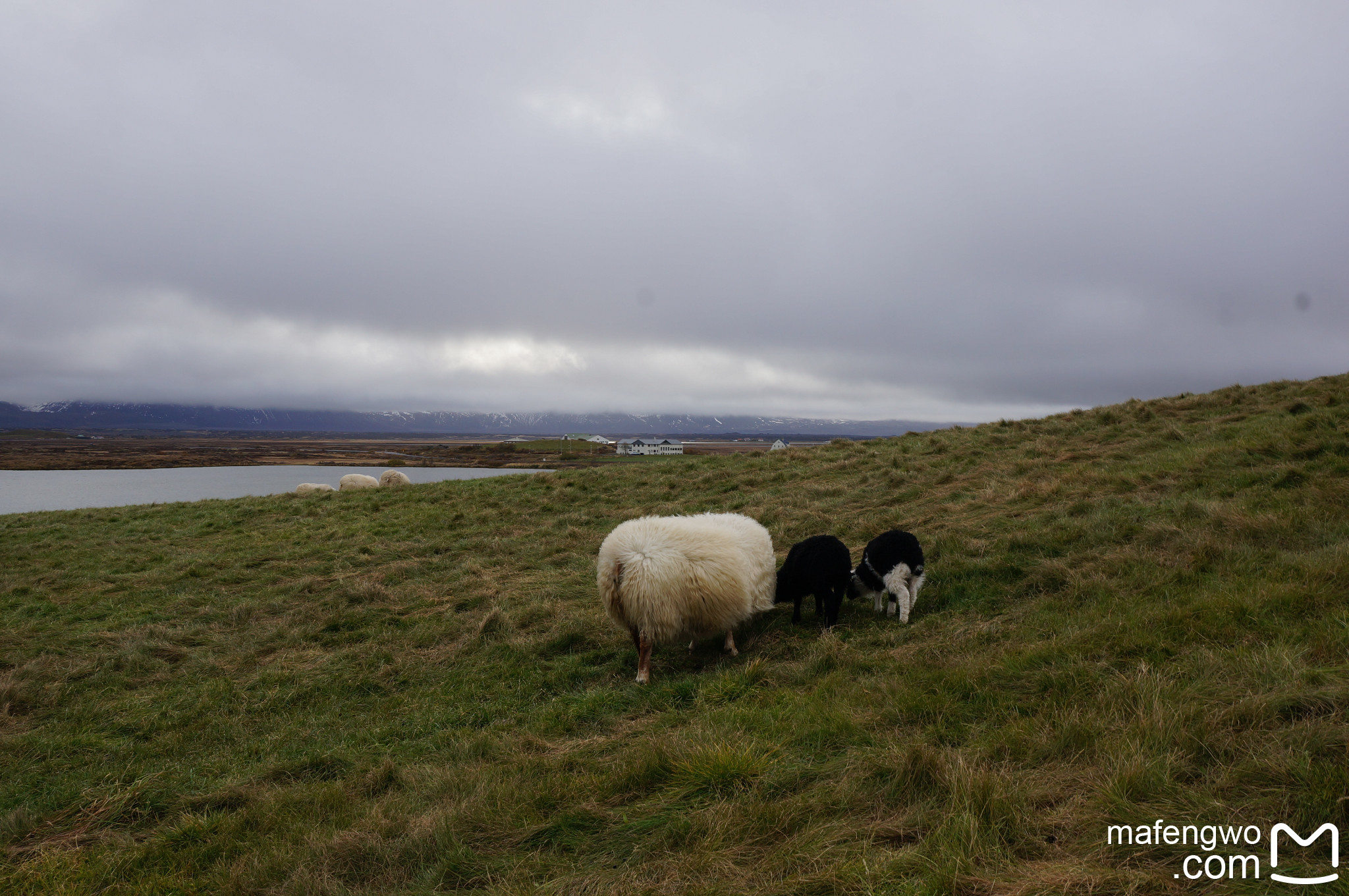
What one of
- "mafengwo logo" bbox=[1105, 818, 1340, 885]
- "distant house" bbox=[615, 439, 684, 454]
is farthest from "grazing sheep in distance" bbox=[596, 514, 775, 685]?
"distant house" bbox=[615, 439, 684, 454]

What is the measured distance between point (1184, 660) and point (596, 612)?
6907 millimetres

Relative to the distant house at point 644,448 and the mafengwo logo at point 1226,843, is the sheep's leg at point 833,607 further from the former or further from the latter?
the distant house at point 644,448

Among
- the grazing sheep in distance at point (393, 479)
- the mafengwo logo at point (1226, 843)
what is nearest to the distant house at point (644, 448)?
the grazing sheep in distance at point (393, 479)

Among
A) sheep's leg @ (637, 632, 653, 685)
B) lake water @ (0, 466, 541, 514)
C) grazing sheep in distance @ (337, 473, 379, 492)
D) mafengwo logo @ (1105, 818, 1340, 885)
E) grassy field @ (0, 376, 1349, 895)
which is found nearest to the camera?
mafengwo logo @ (1105, 818, 1340, 885)

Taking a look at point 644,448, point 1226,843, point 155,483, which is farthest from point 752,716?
point 155,483

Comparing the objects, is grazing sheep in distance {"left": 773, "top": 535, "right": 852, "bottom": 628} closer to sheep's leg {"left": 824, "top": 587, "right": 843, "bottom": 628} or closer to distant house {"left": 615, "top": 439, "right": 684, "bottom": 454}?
sheep's leg {"left": 824, "top": 587, "right": 843, "bottom": 628}

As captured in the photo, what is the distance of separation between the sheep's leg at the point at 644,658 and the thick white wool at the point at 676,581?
8 centimetres

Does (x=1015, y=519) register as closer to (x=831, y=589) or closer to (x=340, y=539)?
(x=831, y=589)

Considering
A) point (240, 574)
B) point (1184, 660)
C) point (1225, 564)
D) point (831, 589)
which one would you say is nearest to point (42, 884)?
point (831, 589)

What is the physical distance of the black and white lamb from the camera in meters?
7.31

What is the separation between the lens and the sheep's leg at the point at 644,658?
6809mm

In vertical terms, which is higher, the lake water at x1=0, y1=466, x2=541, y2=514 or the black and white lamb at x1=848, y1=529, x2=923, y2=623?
the black and white lamb at x1=848, y1=529, x2=923, y2=623

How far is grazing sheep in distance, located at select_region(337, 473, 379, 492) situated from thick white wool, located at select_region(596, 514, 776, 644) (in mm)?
21790

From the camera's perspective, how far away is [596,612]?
924 cm
